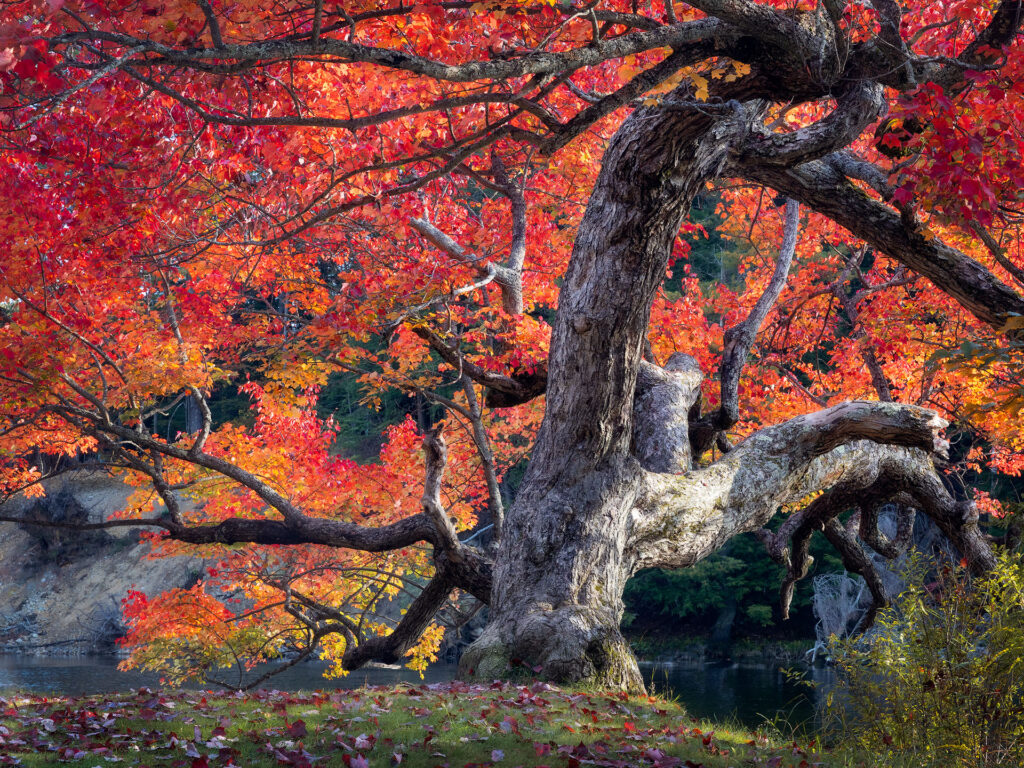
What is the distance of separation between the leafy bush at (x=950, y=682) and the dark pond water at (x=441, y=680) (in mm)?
11016

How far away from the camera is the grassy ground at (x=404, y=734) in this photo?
136 inches

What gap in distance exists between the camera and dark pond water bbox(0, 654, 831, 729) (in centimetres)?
1609

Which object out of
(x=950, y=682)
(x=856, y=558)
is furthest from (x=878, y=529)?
(x=950, y=682)

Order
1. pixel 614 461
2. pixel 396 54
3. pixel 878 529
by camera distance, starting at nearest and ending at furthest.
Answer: pixel 396 54 → pixel 614 461 → pixel 878 529

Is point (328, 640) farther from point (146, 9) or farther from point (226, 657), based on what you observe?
point (146, 9)

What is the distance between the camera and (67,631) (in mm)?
22609

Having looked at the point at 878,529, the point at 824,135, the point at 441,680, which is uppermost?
the point at 824,135

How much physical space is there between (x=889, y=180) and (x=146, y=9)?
17.2 ft

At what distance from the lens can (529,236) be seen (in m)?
10.8

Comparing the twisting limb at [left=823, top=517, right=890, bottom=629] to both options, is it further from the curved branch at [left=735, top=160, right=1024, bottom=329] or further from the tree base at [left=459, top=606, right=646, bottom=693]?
the tree base at [left=459, top=606, right=646, bottom=693]

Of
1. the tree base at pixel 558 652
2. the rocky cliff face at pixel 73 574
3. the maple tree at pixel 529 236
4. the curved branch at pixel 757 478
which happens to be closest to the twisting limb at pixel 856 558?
the maple tree at pixel 529 236

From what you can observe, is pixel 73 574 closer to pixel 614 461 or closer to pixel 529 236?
pixel 529 236

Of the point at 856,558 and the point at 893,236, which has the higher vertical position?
the point at 893,236

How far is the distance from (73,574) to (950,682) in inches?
1046
